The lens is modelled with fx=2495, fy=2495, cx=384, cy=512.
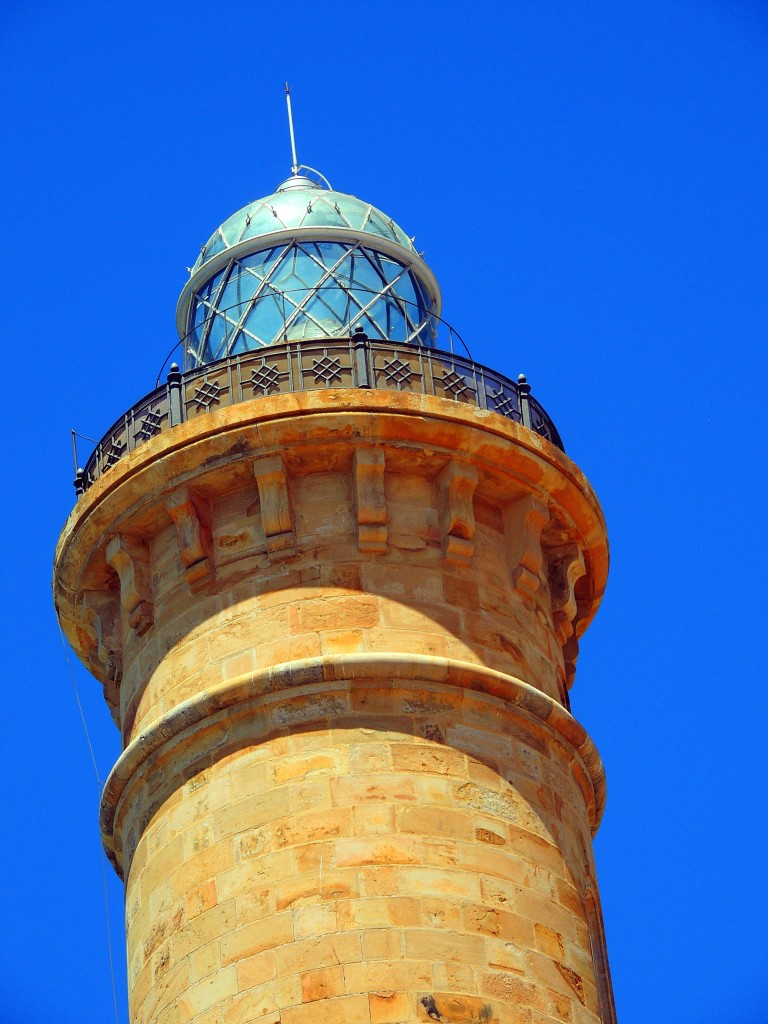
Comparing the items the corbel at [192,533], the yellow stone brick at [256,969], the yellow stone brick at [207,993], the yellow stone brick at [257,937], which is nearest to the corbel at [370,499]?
the corbel at [192,533]

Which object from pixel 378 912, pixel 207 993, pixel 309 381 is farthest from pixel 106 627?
pixel 378 912

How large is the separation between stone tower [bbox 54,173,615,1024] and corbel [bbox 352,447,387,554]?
21mm

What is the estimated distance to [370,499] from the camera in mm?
17812

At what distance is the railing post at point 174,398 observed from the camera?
60.8 ft

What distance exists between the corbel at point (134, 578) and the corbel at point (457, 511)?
87.6 inches

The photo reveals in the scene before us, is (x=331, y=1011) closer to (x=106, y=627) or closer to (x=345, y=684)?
(x=345, y=684)

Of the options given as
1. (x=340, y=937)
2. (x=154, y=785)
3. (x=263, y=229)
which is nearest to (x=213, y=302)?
(x=263, y=229)

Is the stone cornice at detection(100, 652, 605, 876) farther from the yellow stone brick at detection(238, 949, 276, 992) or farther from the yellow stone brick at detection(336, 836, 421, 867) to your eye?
the yellow stone brick at detection(238, 949, 276, 992)

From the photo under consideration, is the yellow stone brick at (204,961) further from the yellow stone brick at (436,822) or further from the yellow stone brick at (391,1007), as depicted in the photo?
the yellow stone brick at (436,822)

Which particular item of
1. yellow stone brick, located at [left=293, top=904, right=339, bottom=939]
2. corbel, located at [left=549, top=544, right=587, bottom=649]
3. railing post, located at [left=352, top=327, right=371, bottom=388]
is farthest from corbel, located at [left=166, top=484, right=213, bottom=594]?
yellow stone brick, located at [left=293, top=904, right=339, bottom=939]

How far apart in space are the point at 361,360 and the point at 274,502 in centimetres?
138

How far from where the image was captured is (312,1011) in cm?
1559

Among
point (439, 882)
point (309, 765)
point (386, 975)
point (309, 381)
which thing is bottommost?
point (386, 975)

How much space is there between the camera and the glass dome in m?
20.4
